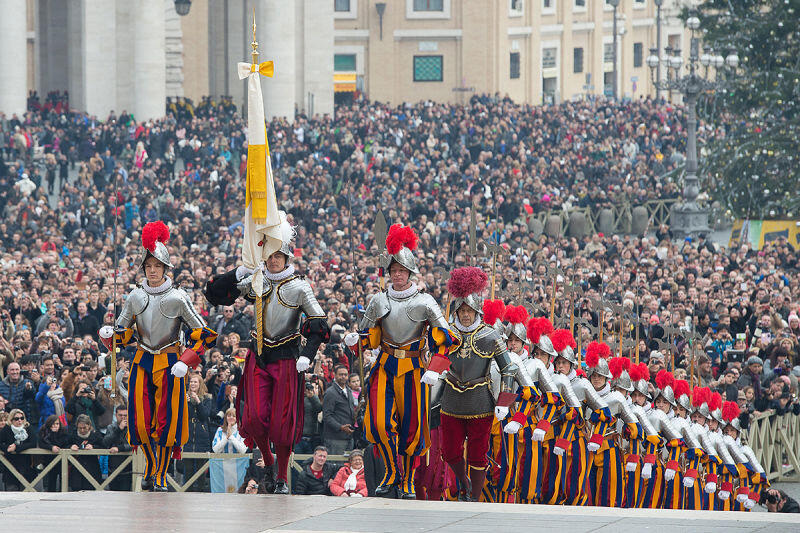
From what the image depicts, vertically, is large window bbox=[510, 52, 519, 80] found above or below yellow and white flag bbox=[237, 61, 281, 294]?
above

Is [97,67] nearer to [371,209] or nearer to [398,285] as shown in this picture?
[371,209]

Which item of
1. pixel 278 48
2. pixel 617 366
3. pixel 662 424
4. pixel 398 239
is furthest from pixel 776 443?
pixel 278 48

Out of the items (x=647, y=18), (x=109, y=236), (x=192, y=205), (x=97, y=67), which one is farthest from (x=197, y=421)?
(x=647, y=18)

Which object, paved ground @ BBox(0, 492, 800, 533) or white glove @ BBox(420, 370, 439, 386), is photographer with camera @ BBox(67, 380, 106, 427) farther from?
white glove @ BBox(420, 370, 439, 386)

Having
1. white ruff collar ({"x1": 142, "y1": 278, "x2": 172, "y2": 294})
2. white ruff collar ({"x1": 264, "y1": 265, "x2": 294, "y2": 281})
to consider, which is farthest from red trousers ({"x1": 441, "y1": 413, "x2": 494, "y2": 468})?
white ruff collar ({"x1": 142, "y1": 278, "x2": 172, "y2": 294})

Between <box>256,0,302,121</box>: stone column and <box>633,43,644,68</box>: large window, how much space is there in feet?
89.4

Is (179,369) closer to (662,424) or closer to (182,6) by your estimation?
(662,424)

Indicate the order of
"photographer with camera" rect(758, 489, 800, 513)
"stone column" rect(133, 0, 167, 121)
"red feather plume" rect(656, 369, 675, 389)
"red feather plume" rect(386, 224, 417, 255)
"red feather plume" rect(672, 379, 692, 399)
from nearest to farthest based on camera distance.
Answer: "red feather plume" rect(386, 224, 417, 255) < "red feather plume" rect(656, 369, 675, 389) < "red feather plume" rect(672, 379, 692, 399) < "photographer with camera" rect(758, 489, 800, 513) < "stone column" rect(133, 0, 167, 121)

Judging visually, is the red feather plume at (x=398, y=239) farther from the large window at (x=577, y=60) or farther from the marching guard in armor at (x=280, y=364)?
the large window at (x=577, y=60)

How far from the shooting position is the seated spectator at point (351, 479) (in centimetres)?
1364

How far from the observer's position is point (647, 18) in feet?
243

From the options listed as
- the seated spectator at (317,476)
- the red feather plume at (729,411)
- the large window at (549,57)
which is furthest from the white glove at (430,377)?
the large window at (549,57)

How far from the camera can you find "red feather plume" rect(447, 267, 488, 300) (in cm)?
1175

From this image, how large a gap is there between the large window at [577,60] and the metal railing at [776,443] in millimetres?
51386
